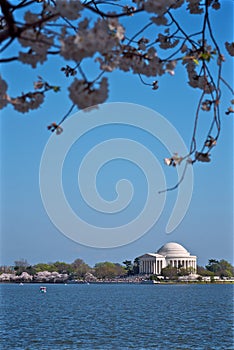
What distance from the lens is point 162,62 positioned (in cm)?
277

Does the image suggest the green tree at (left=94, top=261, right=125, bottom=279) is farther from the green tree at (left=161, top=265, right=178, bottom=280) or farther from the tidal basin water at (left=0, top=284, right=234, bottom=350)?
the tidal basin water at (left=0, top=284, right=234, bottom=350)

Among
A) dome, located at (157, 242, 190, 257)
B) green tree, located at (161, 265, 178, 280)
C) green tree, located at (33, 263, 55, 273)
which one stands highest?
dome, located at (157, 242, 190, 257)

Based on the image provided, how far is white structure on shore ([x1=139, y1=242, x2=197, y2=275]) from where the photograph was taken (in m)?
114

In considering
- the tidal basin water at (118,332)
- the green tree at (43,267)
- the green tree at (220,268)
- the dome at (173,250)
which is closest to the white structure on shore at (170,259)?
the dome at (173,250)

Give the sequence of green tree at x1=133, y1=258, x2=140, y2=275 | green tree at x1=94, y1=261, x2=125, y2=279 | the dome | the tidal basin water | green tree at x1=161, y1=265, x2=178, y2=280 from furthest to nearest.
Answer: green tree at x1=94, y1=261, x2=125, y2=279 → green tree at x1=133, y1=258, x2=140, y2=275 → the dome → green tree at x1=161, y1=265, x2=178, y2=280 → the tidal basin water

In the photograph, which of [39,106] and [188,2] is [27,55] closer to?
[39,106]

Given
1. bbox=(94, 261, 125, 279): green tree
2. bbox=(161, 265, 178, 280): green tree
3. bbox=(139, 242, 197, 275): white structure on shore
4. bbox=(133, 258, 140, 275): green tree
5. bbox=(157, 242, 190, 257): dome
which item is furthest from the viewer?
bbox=(94, 261, 125, 279): green tree

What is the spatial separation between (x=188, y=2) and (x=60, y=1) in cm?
134

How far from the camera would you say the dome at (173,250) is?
115250 mm

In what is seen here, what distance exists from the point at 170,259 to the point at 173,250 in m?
3.09

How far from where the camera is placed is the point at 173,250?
383ft

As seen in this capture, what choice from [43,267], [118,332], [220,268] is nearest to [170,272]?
[220,268]

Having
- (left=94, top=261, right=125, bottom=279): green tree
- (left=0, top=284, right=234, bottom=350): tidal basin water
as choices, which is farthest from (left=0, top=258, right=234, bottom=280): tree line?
(left=0, top=284, right=234, bottom=350): tidal basin water

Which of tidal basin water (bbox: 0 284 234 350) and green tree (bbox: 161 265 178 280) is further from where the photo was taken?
green tree (bbox: 161 265 178 280)
